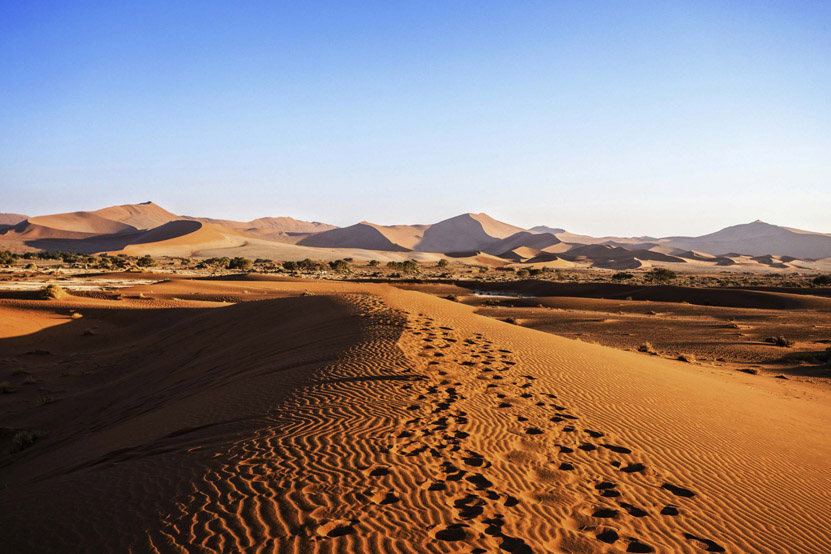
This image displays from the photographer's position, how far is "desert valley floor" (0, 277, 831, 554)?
4281 millimetres

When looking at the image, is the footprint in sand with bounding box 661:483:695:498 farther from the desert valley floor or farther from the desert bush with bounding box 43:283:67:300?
the desert bush with bounding box 43:283:67:300

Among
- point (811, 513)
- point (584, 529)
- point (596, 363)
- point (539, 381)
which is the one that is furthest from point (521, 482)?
point (596, 363)

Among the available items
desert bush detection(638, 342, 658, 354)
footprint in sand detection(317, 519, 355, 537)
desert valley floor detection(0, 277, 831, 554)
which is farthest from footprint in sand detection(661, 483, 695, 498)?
desert bush detection(638, 342, 658, 354)

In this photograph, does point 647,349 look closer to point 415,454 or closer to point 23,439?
point 415,454

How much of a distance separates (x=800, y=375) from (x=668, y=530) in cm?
1372

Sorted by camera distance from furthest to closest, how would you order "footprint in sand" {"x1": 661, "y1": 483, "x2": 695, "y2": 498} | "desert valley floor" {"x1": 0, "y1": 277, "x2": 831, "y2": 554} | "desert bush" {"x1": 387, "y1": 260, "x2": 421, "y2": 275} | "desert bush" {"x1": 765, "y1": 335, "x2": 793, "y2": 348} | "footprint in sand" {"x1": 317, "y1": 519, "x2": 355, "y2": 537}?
1. "desert bush" {"x1": 387, "y1": 260, "x2": 421, "y2": 275}
2. "desert bush" {"x1": 765, "y1": 335, "x2": 793, "y2": 348}
3. "footprint in sand" {"x1": 661, "y1": 483, "x2": 695, "y2": 498}
4. "desert valley floor" {"x1": 0, "y1": 277, "x2": 831, "y2": 554}
5. "footprint in sand" {"x1": 317, "y1": 519, "x2": 355, "y2": 537}

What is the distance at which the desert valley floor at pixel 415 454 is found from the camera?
14.0 feet

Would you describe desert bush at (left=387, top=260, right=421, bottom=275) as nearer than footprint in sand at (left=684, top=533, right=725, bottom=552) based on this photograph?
No

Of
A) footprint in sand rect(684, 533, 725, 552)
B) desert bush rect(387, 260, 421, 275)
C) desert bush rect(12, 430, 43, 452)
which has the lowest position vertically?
desert bush rect(12, 430, 43, 452)

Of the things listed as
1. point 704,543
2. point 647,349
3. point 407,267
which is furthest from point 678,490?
point 407,267

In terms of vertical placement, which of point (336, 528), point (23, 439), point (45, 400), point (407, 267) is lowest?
point (45, 400)

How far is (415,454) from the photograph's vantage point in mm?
5637

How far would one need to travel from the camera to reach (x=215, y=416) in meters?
7.45

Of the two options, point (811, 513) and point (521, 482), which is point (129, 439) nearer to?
point (521, 482)
